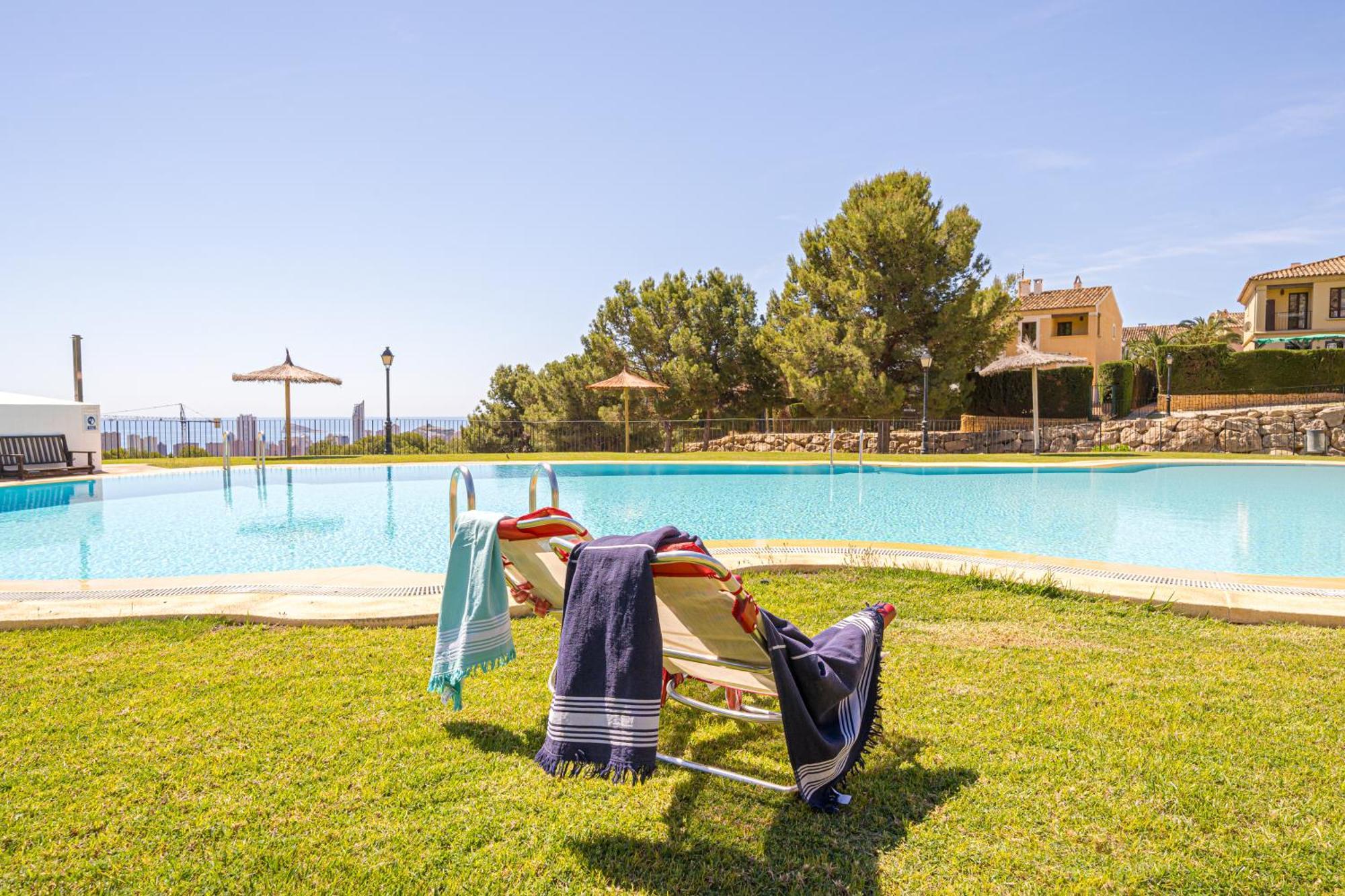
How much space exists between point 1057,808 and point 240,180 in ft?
51.7

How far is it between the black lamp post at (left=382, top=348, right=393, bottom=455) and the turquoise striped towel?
17.7 meters

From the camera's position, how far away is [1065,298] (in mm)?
32719

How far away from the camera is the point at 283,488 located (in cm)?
1361

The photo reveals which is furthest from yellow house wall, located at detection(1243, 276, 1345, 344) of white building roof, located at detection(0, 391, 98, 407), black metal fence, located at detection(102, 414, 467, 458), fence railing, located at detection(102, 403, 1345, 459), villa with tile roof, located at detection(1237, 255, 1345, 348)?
white building roof, located at detection(0, 391, 98, 407)

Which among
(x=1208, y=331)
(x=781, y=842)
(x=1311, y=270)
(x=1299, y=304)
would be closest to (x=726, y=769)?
(x=781, y=842)

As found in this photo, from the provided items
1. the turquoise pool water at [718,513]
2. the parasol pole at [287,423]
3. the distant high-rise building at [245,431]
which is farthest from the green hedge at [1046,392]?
the distant high-rise building at [245,431]

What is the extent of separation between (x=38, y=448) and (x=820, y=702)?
58.2 feet

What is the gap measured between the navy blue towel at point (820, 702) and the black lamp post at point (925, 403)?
17706 mm

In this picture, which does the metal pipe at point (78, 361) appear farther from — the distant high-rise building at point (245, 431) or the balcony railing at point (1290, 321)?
the balcony railing at point (1290, 321)

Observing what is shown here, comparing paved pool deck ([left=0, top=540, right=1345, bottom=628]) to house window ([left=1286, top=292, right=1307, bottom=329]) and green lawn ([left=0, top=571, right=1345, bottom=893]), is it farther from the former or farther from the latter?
house window ([left=1286, top=292, right=1307, bottom=329])

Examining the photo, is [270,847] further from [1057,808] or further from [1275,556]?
[1275,556]

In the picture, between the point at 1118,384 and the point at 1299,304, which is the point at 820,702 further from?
the point at 1299,304

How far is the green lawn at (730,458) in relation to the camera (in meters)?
17.3

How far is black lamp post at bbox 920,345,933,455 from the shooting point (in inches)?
739
